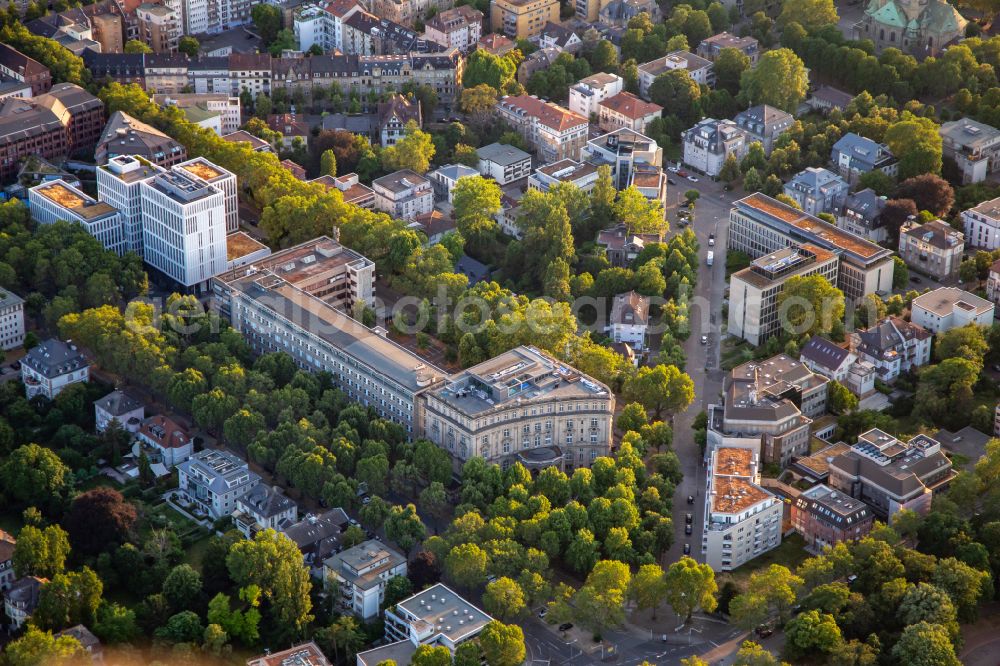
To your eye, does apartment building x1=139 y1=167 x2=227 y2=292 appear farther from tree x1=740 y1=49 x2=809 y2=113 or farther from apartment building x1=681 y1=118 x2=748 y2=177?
tree x1=740 y1=49 x2=809 y2=113

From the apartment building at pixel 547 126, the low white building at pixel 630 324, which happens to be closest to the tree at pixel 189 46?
the apartment building at pixel 547 126

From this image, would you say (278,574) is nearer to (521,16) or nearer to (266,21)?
(266,21)

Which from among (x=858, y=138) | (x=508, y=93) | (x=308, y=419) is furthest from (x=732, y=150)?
(x=308, y=419)

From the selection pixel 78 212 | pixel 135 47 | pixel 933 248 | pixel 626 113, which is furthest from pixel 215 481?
pixel 135 47

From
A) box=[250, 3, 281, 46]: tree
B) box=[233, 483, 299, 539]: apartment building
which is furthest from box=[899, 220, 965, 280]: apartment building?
box=[250, 3, 281, 46]: tree

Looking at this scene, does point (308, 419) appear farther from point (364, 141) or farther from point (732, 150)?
point (732, 150)

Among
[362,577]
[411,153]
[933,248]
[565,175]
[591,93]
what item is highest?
[591,93]

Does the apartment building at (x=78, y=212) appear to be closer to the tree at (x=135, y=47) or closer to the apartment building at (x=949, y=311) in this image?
the tree at (x=135, y=47)
